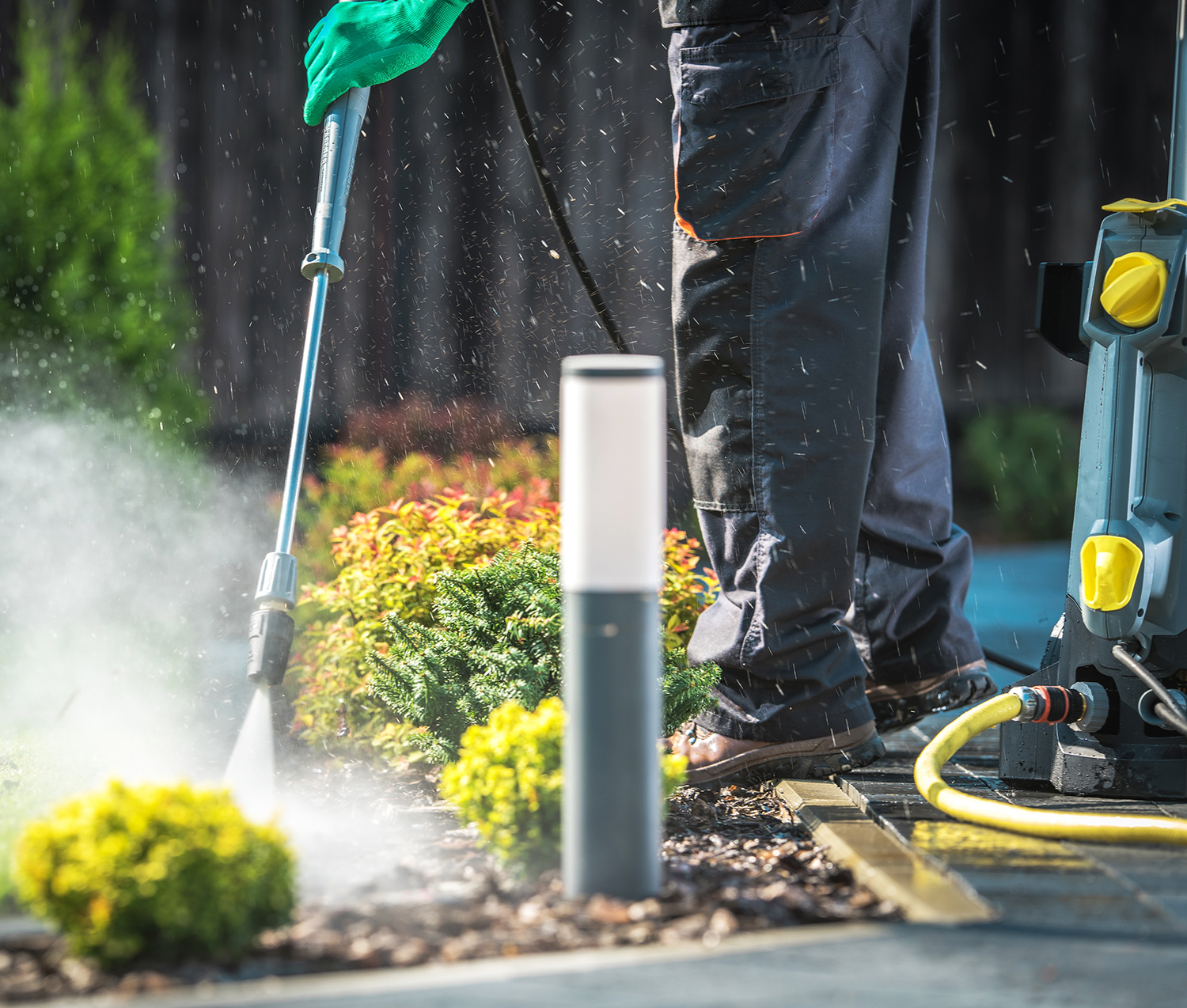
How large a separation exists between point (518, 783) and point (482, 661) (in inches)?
23.8

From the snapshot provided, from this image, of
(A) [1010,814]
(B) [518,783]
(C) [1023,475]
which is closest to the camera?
(B) [518,783]

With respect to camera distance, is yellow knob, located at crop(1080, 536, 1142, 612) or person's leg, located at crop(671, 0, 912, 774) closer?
yellow knob, located at crop(1080, 536, 1142, 612)

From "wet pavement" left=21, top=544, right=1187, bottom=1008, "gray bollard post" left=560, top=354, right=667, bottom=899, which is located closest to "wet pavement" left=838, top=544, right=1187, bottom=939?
"wet pavement" left=21, top=544, right=1187, bottom=1008

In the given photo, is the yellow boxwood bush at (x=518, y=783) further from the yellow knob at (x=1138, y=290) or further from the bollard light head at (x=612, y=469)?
the yellow knob at (x=1138, y=290)

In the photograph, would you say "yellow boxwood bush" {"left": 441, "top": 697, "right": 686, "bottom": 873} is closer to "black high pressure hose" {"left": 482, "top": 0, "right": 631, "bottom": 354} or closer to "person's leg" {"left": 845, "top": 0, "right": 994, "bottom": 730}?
"person's leg" {"left": 845, "top": 0, "right": 994, "bottom": 730}

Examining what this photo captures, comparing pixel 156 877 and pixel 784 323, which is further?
pixel 784 323

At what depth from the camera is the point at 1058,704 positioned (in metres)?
2.06

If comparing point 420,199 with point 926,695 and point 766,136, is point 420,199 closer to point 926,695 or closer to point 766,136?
point 766,136

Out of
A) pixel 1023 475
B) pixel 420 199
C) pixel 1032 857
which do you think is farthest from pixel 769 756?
pixel 1023 475

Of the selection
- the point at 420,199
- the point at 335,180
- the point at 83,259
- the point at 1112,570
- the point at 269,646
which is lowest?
the point at 269,646

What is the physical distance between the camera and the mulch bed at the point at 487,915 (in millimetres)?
1279

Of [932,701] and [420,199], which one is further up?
[420,199]

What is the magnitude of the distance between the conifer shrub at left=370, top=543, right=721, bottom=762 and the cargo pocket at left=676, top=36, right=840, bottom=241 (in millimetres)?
716

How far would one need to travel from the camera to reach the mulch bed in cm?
128
